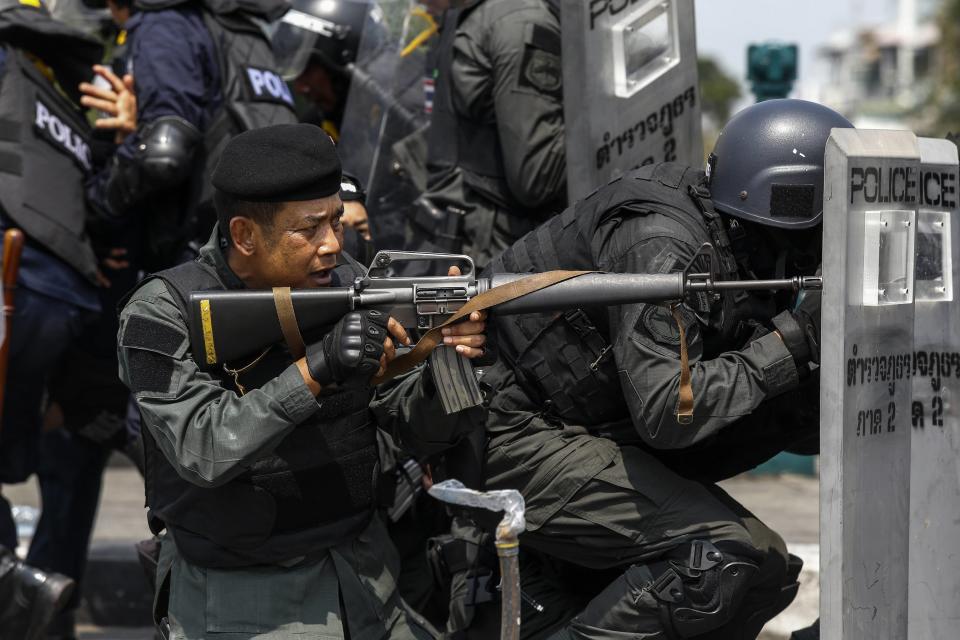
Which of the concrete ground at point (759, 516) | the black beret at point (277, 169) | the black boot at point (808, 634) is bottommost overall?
the concrete ground at point (759, 516)

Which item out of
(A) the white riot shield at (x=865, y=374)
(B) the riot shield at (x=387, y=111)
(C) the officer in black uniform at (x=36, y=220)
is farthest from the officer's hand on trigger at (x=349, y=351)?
(B) the riot shield at (x=387, y=111)

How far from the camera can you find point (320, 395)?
295cm

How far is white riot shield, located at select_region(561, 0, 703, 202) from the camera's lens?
13.5 ft

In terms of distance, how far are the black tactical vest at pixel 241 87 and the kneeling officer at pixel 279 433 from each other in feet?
5.25

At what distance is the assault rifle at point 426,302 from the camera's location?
9.38ft

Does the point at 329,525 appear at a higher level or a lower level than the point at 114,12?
lower

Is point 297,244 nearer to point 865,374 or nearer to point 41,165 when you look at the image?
point 865,374

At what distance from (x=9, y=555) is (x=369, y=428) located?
1.66 meters

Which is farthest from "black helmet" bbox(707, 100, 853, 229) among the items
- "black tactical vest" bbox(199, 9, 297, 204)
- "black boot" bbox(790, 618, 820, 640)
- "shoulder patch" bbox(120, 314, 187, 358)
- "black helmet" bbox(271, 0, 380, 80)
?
"black helmet" bbox(271, 0, 380, 80)

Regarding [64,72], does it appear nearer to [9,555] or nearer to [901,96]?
[9,555]

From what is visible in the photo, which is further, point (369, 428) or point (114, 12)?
point (114, 12)

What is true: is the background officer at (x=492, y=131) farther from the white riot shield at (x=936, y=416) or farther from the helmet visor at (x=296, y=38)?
the white riot shield at (x=936, y=416)

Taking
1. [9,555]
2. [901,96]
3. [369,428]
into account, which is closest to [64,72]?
[9,555]

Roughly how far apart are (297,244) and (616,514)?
106cm
